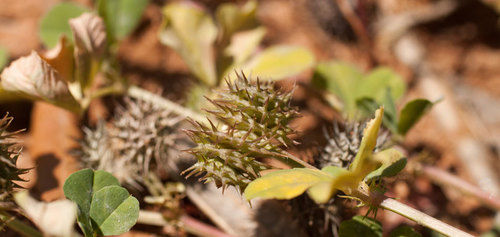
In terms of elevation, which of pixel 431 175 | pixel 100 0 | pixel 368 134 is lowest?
pixel 431 175

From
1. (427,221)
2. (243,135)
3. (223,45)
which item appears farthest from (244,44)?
(427,221)

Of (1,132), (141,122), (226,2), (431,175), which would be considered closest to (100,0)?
(141,122)

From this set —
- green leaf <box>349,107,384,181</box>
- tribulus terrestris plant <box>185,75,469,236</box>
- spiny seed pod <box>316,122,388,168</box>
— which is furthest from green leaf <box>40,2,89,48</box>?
green leaf <box>349,107,384,181</box>

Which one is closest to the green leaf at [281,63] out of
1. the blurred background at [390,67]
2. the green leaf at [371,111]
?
the blurred background at [390,67]

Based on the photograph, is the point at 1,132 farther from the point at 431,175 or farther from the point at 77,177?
the point at 431,175

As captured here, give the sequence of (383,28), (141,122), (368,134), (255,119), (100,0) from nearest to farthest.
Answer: (368,134), (255,119), (141,122), (100,0), (383,28)

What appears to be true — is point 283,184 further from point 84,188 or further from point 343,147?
point 84,188

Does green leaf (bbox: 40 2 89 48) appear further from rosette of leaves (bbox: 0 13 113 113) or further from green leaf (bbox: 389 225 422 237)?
green leaf (bbox: 389 225 422 237)
